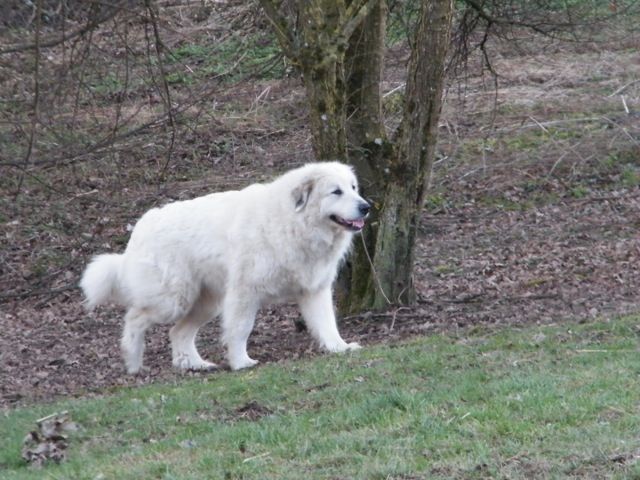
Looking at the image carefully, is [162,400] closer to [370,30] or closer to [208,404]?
[208,404]

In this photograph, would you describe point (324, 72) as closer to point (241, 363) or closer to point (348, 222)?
point (348, 222)

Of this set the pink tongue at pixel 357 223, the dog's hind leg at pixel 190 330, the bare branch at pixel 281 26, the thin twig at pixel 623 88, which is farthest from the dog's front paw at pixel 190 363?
the thin twig at pixel 623 88

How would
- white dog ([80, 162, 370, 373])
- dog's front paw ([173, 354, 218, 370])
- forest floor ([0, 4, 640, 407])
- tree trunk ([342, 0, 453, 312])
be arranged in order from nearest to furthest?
1. white dog ([80, 162, 370, 373])
2. dog's front paw ([173, 354, 218, 370])
3. tree trunk ([342, 0, 453, 312])
4. forest floor ([0, 4, 640, 407])

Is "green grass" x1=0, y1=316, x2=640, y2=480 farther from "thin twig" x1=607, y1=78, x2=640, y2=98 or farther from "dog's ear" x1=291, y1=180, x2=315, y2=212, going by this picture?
"thin twig" x1=607, y1=78, x2=640, y2=98

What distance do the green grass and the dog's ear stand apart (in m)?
1.51

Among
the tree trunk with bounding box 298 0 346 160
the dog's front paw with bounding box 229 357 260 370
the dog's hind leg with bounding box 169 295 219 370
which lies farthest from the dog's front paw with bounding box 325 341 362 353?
the tree trunk with bounding box 298 0 346 160

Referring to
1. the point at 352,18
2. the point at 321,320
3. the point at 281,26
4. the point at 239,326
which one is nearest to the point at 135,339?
the point at 239,326

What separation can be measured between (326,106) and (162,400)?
13.3 ft

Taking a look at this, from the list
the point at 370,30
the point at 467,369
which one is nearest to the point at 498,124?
the point at 370,30

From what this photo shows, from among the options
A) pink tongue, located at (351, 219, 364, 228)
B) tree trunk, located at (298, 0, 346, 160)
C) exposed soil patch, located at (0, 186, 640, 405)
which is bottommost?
exposed soil patch, located at (0, 186, 640, 405)

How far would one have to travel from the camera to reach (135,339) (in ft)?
36.3

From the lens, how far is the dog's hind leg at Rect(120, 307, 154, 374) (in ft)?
36.3

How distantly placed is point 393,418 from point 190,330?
4643 mm

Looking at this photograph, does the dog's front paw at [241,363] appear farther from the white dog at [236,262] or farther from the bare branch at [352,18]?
the bare branch at [352,18]
